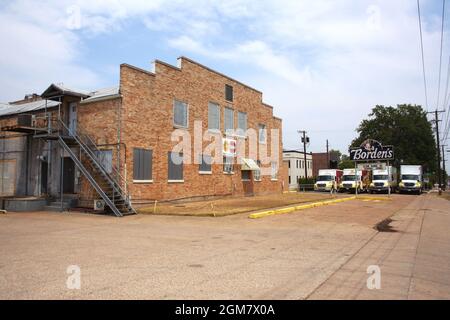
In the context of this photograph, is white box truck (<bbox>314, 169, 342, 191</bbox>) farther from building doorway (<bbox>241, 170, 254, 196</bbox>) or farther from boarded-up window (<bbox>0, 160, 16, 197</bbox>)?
boarded-up window (<bbox>0, 160, 16, 197</bbox>)

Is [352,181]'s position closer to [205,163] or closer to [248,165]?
[248,165]

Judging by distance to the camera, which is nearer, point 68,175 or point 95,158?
point 95,158

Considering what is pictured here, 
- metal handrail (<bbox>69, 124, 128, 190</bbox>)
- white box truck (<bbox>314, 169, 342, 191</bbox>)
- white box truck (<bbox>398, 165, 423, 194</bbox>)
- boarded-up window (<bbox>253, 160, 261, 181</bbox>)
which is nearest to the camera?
metal handrail (<bbox>69, 124, 128, 190</bbox>)

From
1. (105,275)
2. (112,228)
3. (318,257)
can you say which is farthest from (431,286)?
(112,228)

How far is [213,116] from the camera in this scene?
30734 mm

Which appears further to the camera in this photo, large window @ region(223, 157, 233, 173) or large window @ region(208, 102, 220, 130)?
large window @ region(223, 157, 233, 173)

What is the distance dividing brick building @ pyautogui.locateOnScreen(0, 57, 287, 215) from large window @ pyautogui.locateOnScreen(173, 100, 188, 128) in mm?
66

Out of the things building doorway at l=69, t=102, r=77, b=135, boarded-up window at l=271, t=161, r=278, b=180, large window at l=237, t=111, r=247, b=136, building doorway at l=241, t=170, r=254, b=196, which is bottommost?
building doorway at l=241, t=170, r=254, b=196

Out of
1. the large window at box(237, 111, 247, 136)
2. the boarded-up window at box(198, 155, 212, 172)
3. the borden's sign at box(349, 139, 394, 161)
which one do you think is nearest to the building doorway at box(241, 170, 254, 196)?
the large window at box(237, 111, 247, 136)

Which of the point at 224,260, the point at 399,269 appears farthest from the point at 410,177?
the point at 224,260

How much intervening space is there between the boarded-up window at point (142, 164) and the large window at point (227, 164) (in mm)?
8807

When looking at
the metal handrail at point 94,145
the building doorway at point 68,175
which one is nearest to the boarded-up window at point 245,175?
the metal handrail at point 94,145

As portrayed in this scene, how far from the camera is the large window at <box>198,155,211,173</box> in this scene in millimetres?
28859

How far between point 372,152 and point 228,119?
42.4ft
